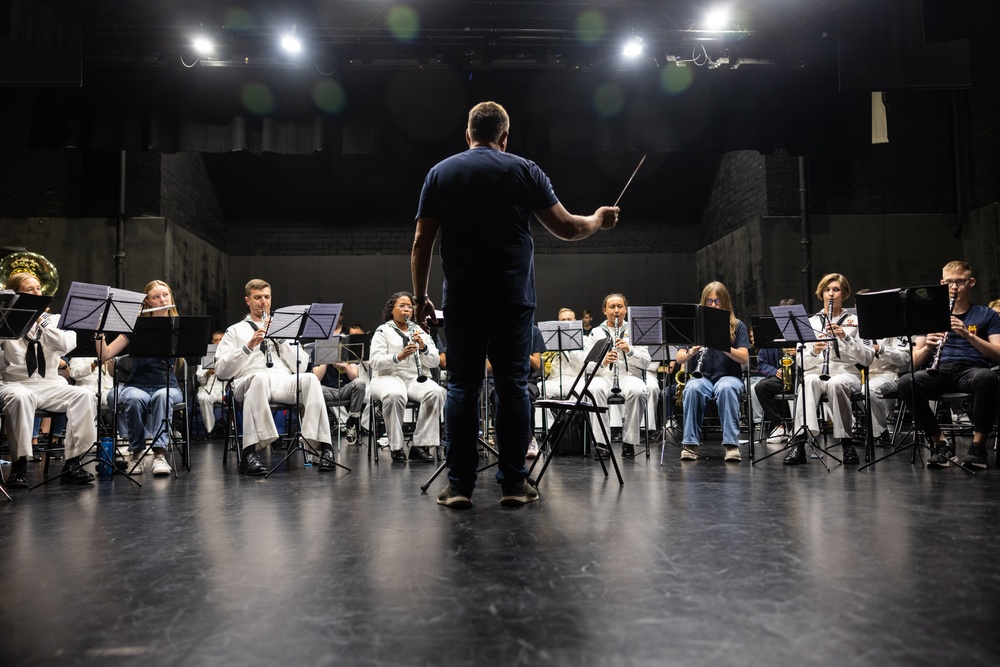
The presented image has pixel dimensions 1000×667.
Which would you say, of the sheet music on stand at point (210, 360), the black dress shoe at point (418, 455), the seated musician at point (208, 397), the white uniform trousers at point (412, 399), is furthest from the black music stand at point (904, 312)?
the seated musician at point (208, 397)

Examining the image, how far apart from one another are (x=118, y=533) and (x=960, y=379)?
505 centimetres

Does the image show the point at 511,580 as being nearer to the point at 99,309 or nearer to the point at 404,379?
the point at 99,309

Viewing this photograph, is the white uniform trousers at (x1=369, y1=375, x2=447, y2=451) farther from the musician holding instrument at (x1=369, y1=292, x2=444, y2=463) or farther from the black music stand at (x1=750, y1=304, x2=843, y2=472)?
the black music stand at (x1=750, y1=304, x2=843, y2=472)

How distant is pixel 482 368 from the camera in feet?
10.7

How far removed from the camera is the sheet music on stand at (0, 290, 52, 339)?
3945 mm

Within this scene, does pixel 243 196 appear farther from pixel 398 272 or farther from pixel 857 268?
pixel 857 268

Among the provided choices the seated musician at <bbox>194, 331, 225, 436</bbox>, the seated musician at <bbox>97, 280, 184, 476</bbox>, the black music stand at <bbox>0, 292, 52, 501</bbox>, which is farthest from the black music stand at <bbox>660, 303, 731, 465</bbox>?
the seated musician at <bbox>194, 331, 225, 436</bbox>

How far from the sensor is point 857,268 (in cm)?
1041

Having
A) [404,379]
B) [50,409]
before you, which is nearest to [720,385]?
[404,379]

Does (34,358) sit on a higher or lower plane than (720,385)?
higher

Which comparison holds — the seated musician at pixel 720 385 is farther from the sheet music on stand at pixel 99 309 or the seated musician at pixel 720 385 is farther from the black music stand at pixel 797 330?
the sheet music on stand at pixel 99 309

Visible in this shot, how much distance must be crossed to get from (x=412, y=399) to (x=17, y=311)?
2804 mm

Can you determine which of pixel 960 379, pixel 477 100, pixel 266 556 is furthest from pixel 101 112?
pixel 960 379

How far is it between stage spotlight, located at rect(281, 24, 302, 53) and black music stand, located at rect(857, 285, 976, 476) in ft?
18.7
